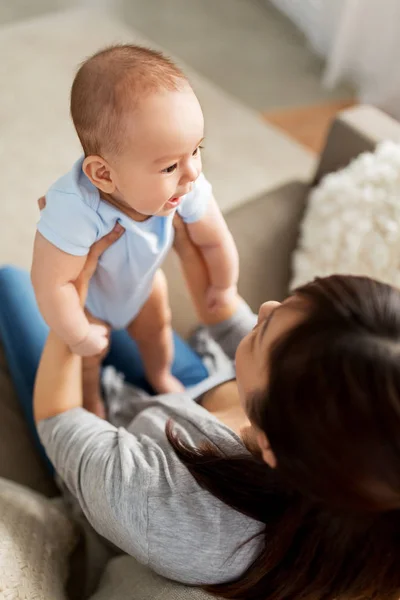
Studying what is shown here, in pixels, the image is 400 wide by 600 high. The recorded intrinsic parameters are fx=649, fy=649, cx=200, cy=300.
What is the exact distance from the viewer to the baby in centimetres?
63

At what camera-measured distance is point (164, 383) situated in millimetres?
1092

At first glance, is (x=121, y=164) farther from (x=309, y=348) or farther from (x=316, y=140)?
(x=316, y=140)

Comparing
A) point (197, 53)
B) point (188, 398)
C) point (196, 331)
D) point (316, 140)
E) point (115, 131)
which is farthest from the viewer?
point (197, 53)

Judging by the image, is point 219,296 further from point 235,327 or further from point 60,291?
point 60,291

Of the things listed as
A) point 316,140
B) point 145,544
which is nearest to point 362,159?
point 145,544

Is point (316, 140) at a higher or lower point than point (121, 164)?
lower

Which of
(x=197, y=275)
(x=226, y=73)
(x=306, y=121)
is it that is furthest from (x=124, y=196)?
(x=226, y=73)

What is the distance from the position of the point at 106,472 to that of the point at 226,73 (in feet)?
6.42

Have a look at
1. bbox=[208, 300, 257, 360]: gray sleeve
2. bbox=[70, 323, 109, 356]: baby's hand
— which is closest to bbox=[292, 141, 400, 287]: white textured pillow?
bbox=[208, 300, 257, 360]: gray sleeve

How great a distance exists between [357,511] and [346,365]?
0.49 feet

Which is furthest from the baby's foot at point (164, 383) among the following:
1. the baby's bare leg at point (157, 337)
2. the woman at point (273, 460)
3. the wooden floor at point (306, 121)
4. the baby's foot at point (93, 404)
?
Result: the wooden floor at point (306, 121)

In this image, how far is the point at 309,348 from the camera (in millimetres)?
550

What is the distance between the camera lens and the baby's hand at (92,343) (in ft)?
2.69

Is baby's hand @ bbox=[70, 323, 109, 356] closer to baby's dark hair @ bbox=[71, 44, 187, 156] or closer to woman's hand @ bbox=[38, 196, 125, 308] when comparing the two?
woman's hand @ bbox=[38, 196, 125, 308]
